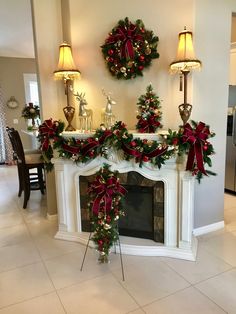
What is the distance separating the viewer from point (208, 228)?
9.89 ft

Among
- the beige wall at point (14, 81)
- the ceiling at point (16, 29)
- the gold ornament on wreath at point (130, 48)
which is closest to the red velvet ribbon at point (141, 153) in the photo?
the gold ornament on wreath at point (130, 48)

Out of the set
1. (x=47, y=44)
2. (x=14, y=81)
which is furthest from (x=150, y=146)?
(x=14, y=81)

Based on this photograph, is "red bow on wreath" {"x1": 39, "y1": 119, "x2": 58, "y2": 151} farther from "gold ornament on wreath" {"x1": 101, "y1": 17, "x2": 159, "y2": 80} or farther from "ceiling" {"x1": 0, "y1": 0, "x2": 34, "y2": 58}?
"ceiling" {"x1": 0, "y1": 0, "x2": 34, "y2": 58}

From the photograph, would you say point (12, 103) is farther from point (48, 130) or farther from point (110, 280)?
point (110, 280)

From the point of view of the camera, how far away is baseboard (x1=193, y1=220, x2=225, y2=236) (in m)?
2.94

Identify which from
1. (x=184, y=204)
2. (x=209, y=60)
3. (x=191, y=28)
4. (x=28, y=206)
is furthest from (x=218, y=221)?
(x=28, y=206)

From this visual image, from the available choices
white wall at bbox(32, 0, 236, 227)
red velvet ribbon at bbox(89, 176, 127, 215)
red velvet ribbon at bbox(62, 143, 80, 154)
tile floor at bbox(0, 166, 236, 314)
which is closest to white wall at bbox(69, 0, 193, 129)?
white wall at bbox(32, 0, 236, 227)

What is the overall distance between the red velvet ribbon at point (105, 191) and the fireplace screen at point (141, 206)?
0.32m

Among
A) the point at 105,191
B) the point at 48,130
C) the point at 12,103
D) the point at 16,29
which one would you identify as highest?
the point at 16,29

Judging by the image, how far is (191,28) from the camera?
259cm

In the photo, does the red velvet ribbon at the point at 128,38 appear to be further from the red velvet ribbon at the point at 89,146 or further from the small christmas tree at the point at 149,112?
the red velvet ribbon at the point at 89,146

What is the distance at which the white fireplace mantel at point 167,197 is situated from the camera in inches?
95.5

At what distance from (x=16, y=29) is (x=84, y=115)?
141 inches

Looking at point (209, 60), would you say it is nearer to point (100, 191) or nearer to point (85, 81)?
point (85, 81)
